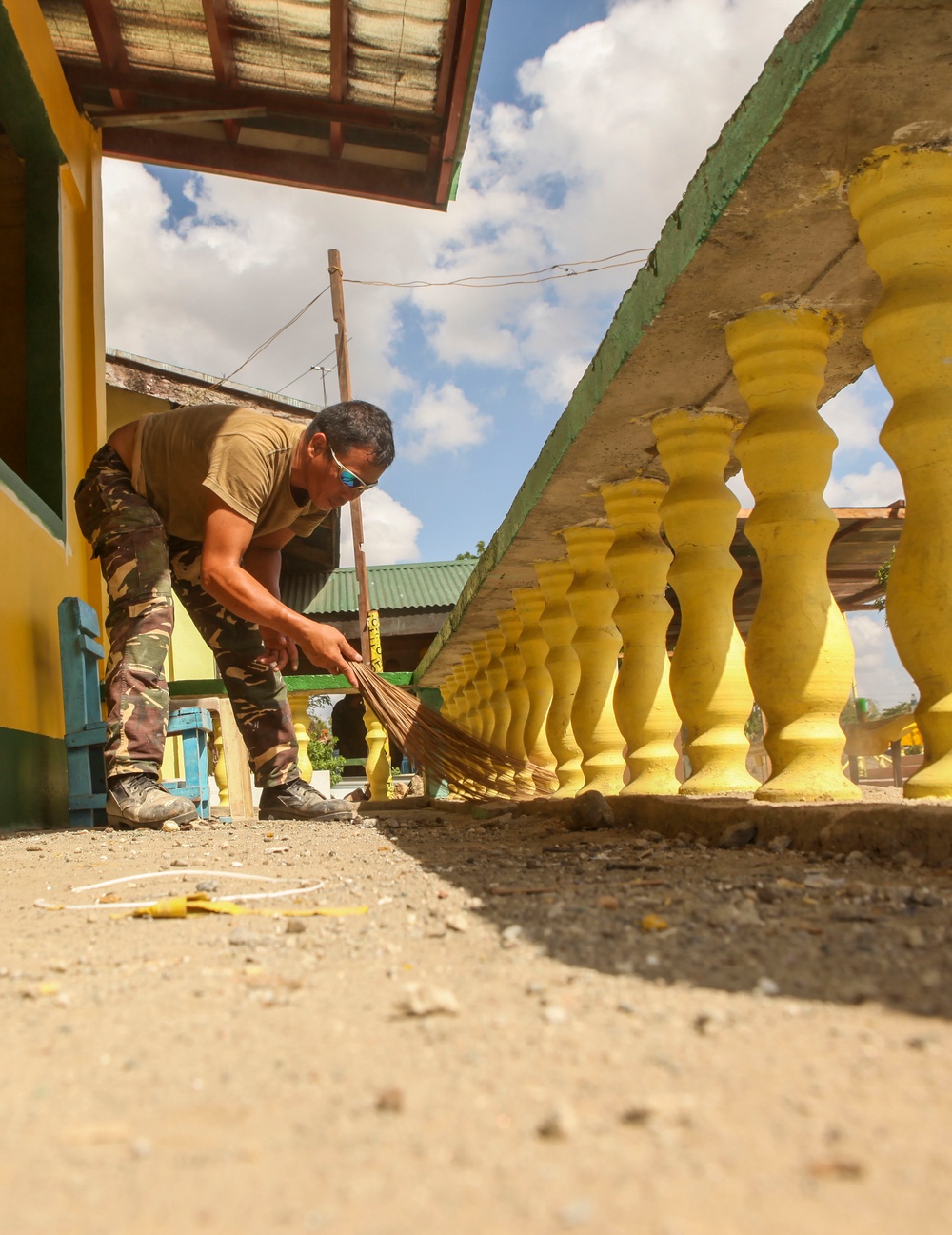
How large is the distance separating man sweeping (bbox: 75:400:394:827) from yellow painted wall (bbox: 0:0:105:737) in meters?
0.56

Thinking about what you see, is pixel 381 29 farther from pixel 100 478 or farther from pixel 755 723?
pixel 755 723

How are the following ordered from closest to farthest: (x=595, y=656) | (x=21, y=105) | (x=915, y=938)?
1. (x=915, y=938)
2. (x=595, y=656)
3. (x=21, y=105)

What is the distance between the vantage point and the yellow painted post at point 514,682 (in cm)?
500

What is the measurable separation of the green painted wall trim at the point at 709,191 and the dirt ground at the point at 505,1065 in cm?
126

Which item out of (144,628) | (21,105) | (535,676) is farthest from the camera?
(535,676)

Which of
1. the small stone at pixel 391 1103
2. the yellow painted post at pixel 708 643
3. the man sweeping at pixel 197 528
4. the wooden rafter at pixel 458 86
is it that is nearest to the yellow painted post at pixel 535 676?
the man sweeping at pixel 197 528

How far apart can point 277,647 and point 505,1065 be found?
3.25 metres

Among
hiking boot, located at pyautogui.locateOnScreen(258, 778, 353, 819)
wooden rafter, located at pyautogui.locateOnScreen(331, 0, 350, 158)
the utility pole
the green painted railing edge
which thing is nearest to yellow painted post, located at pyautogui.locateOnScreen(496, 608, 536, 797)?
hiking boot, located at pyautogui.locateOnScreen(258, 778, 353, 819)

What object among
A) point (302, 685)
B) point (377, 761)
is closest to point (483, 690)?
point (302, 685)

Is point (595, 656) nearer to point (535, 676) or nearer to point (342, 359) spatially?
point (535, 676)

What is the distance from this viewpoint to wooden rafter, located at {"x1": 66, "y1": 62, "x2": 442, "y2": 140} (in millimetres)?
5559

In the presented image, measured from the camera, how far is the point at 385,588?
54.4 feet

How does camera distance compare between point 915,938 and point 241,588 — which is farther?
point 241,588

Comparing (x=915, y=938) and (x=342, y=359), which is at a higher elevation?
(x=342, y=359)
